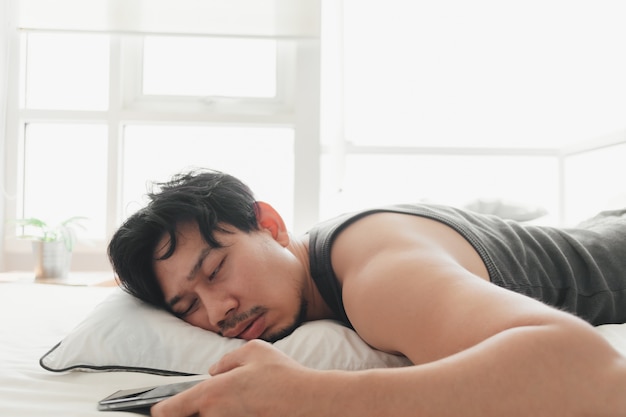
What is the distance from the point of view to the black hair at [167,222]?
1102mm

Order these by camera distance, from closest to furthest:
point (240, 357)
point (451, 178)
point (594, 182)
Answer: point (240, 357) < point (594, 182) < point (451, 178)

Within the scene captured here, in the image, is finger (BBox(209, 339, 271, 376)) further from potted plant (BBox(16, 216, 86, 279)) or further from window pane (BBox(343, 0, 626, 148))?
window pane (BBox(343, 0, 626, 148))

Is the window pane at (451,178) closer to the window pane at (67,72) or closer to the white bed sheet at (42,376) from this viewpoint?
the window pane at (67,72)

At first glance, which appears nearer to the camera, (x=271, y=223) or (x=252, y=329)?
(x=252, y=329)

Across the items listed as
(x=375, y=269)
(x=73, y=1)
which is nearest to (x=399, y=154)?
(x=73, y=1)

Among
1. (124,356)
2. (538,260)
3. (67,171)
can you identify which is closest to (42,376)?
(124,356)

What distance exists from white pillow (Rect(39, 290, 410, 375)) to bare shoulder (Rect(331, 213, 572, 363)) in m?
0.04

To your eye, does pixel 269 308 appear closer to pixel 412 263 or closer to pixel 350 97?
pixel 412 263

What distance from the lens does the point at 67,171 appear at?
9.73 feet

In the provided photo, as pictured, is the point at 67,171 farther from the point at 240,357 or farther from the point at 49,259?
the point at 240,357

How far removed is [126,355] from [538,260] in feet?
2.63

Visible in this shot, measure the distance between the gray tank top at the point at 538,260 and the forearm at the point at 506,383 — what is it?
39 cm

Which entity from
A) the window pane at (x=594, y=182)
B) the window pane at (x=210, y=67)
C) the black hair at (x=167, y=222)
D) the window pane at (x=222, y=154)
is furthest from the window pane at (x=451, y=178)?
the black hair at (x=167, y=222)

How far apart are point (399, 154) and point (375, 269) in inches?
84.4
